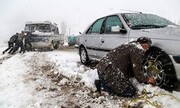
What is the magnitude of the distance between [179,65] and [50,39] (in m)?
12.4

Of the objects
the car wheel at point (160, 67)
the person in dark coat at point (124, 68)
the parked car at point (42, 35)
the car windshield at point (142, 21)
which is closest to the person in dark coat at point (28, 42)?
the parked car at point (42, 35)

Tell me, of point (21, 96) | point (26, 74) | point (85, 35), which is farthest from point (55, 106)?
point (85, 35)

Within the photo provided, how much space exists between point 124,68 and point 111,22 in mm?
2133

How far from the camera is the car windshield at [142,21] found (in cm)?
570

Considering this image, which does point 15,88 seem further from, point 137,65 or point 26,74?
point 137,65

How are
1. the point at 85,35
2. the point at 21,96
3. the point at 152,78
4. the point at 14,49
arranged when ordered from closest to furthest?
the point at 152,78 → the point at 21,96 → the point at 85,35 → the point at 14,49

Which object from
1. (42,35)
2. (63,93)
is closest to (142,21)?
(63,93)

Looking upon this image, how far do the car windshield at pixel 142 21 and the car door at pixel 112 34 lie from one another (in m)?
0.22

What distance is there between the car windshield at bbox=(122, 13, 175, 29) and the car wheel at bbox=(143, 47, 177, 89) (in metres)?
0.98

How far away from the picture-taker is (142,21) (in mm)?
5910

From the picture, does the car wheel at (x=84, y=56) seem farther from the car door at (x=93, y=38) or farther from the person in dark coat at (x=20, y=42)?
the person in dark coat at (x=20, y=42)

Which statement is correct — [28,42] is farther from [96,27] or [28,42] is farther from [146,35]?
[146,35]

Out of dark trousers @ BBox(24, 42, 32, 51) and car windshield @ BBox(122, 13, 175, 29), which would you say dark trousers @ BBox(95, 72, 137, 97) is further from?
dark trousers @ BBox(24, 42, 32, 51)

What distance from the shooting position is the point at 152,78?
4684mm
